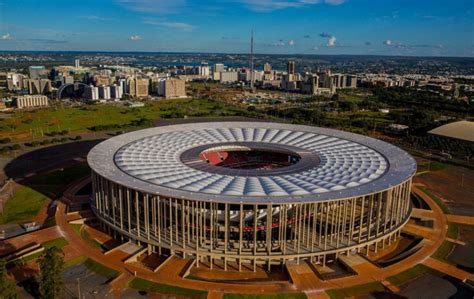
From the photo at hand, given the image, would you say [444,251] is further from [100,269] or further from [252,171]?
[100,269]

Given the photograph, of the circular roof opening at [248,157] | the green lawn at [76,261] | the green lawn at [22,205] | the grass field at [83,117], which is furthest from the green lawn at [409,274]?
the grass field at [83,117]

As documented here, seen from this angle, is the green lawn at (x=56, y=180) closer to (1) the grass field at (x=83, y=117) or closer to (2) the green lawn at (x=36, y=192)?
(2) the green lawn at (x=36, y=192)

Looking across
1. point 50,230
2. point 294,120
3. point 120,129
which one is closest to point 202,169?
point 50,230

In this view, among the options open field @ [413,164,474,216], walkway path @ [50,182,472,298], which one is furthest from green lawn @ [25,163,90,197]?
open field @ [413,164,474,216]

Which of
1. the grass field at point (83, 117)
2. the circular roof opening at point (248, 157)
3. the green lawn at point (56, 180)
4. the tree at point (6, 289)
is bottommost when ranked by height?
the green lawn at point (56, 180)

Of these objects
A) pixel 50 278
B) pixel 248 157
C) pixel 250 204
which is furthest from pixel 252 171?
pixel 50 278
